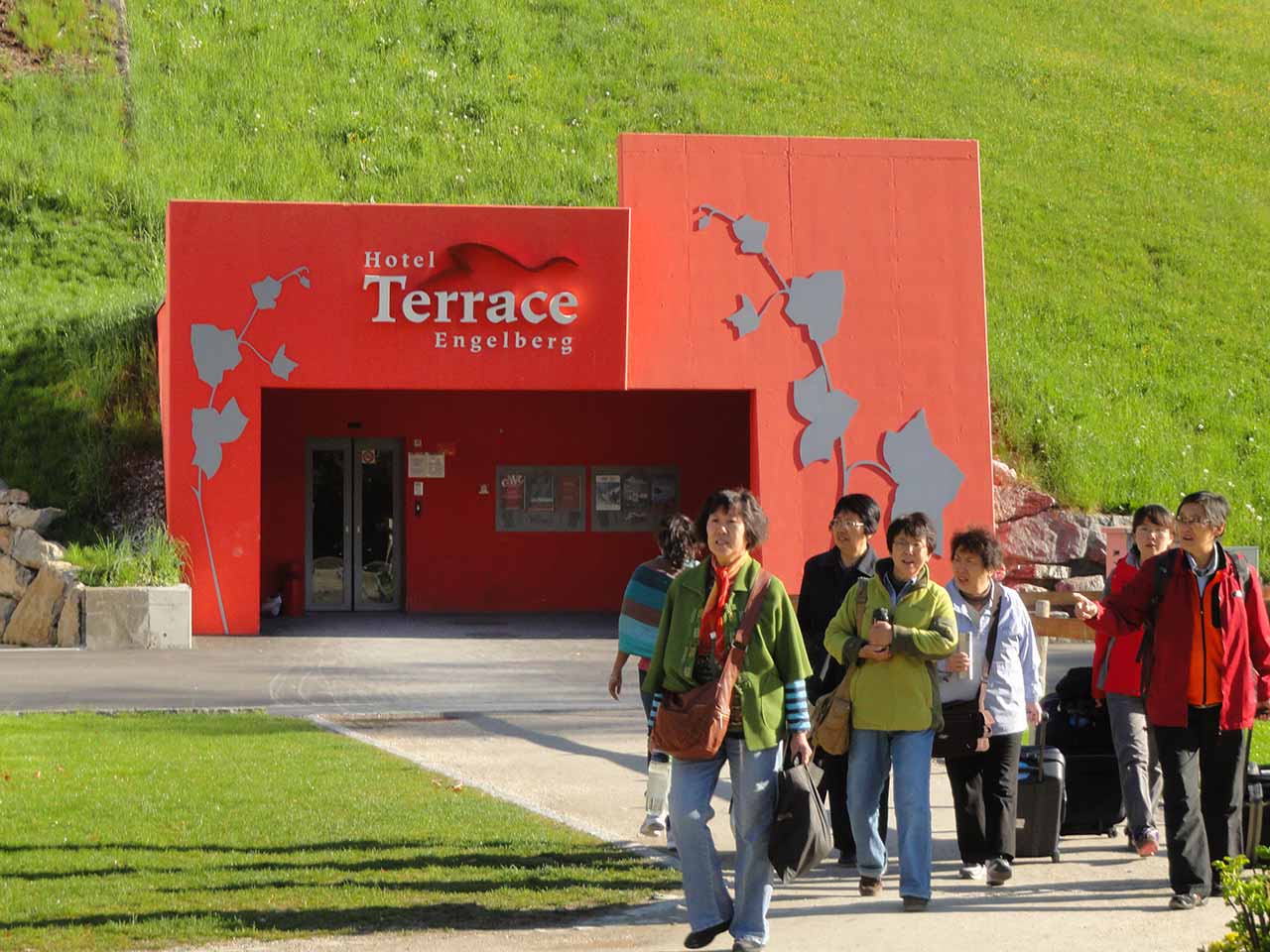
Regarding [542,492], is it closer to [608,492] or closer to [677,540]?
[608,492]

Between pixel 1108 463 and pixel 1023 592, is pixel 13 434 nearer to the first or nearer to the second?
pixel 1023 592

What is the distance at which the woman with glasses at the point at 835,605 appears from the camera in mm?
7711

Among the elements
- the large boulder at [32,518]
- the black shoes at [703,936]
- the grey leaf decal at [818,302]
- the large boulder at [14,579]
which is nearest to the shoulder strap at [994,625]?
the black shoes at [703,936]

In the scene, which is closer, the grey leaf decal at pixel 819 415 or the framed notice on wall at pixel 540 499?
the grey leaf decal at pixel 819 415

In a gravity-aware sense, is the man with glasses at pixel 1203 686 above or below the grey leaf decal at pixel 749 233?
below

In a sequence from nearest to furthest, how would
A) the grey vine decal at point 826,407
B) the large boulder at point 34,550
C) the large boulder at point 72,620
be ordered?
1. the large boulder at point 72,620
2. the large boulder at point 34,550
3. the grey vine decal at point 826,407

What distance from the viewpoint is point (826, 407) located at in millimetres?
20016

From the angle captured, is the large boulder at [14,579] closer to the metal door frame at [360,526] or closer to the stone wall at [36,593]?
the stone wall at [36,593]

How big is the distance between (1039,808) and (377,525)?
16239mm

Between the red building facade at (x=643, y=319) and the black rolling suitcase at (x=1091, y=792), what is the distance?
11.4 m

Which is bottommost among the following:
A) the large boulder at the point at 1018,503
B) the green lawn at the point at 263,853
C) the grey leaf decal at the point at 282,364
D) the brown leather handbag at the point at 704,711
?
the green lawn at the point at 263,853

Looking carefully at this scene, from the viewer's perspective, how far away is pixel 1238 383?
2752 cm

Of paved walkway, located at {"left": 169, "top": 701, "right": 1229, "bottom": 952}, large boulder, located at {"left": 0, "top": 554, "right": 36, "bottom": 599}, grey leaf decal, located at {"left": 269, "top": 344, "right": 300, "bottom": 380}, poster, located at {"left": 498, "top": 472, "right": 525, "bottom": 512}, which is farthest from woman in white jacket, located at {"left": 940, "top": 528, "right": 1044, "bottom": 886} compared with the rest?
poster, located at {"left": 498, "top": 472, "right": 525, "bottom": 512}

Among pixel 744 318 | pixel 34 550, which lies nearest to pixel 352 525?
pixel 34 550
